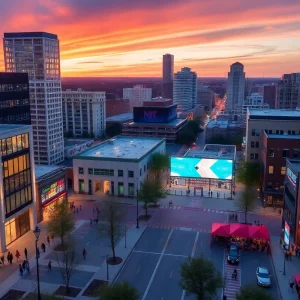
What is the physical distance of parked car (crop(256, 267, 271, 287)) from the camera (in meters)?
35.4

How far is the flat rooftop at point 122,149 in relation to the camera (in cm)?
7099

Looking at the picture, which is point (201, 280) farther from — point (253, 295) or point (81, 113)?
point (81, 113)

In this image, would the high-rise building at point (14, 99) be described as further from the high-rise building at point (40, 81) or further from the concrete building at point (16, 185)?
the concrete building at point (16, 185)

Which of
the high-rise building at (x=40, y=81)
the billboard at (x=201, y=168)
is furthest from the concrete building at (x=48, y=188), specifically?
the high-rise building at (x=40, y=81)

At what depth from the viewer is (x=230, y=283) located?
3634cm

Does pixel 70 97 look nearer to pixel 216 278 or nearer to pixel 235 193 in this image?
pixel 235 193

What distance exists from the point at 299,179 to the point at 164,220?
20.7m

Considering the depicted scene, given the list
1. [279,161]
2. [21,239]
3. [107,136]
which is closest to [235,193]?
[279,161]

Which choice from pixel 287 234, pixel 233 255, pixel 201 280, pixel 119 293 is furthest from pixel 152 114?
pixel 119 293

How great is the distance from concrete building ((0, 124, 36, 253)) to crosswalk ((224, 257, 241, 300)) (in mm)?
25300

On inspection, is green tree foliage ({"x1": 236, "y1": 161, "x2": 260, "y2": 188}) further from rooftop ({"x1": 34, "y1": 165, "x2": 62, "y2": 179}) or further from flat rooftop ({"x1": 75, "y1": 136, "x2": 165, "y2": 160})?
rooftop ({"x1": 34, "y1": 165, "x2": 62, "y2": 179})

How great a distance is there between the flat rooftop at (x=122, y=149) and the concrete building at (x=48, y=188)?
36.4 feet

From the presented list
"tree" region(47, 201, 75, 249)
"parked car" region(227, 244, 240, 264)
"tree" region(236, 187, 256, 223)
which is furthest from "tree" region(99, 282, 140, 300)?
"tree" region(236, 187, 256, 223)

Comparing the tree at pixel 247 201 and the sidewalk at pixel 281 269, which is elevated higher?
the tree at pixel 247 201
